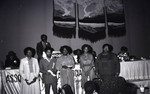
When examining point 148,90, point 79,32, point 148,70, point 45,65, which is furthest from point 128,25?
point 45,65

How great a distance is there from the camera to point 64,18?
8484 mm

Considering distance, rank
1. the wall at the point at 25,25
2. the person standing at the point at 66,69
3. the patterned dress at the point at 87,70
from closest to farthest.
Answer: the person standing at the point at 66,69, the patterned dress at the point at 87,70, the wall at the point at 25,25

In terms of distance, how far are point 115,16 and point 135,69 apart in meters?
3.64

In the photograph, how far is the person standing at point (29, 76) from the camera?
489cm

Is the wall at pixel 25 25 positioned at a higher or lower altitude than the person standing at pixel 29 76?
higher

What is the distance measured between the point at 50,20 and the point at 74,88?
453cm

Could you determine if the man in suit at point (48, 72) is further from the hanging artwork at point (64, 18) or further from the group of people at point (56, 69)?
the hanging artwork at point (64, 18)

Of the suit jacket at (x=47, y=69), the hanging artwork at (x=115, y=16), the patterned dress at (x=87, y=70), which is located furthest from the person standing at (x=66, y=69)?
the hanging artwork at (x=115, y=16)

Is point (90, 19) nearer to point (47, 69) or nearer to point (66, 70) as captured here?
point (66, 70)

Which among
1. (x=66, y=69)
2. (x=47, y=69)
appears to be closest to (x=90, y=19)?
(x=66, y=69)

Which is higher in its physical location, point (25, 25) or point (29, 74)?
point (25, 25)

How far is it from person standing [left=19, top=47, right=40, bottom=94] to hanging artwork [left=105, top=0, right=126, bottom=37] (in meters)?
5.05

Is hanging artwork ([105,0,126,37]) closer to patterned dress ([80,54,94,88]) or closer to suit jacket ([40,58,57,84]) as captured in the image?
patterned dress ([80,54,94,88])

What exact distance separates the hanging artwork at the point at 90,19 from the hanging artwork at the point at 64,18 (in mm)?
337
